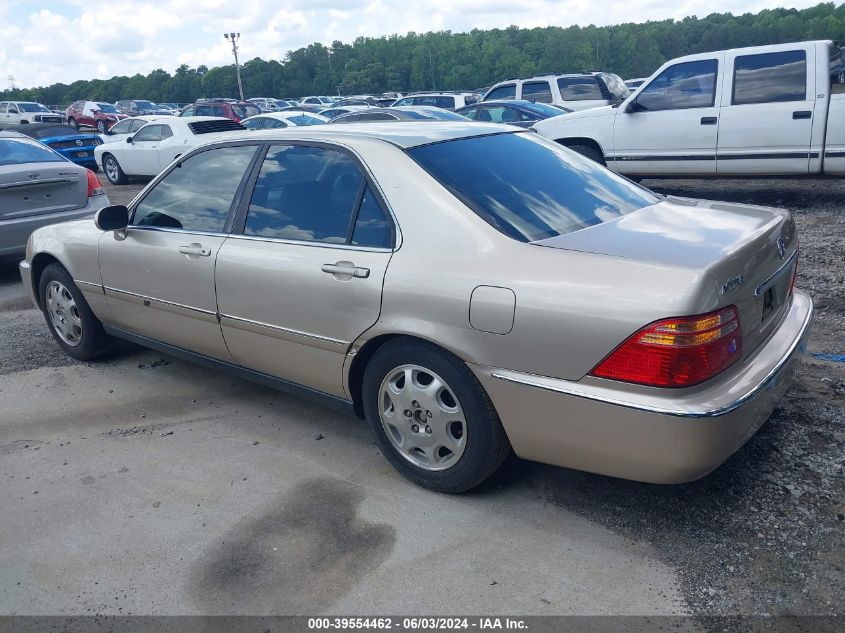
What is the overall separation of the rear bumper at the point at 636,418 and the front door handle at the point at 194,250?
174 centimetres

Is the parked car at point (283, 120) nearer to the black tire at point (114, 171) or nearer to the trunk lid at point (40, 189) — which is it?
the black tire at point (114, 171)

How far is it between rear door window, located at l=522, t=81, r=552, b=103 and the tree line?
56.4 meters

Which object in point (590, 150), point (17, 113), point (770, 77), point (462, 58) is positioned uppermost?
point (462, 58)

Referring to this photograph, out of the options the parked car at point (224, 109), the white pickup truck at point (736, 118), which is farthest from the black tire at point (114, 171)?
the white pickup truck at point (736, 118)

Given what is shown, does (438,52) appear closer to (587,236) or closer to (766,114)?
(766,114)

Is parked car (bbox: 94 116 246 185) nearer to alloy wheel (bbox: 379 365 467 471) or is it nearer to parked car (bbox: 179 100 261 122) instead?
parked car (bbox: 179 100 261 122)

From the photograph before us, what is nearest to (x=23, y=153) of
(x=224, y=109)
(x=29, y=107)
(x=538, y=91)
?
(x=538, y=91)

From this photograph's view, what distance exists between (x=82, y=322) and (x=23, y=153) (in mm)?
3755

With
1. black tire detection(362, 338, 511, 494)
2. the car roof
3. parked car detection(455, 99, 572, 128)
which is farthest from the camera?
parked car detection(455, 99, 572, 128)

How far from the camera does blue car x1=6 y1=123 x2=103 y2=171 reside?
15969 mm

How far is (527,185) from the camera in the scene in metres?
3.32

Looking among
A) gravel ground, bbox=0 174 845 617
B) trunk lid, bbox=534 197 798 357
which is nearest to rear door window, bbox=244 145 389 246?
trunk lid, bbox=534 197 798 357

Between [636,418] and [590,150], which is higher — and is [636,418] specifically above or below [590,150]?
below

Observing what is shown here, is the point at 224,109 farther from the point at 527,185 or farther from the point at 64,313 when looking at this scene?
the point at 527,185
